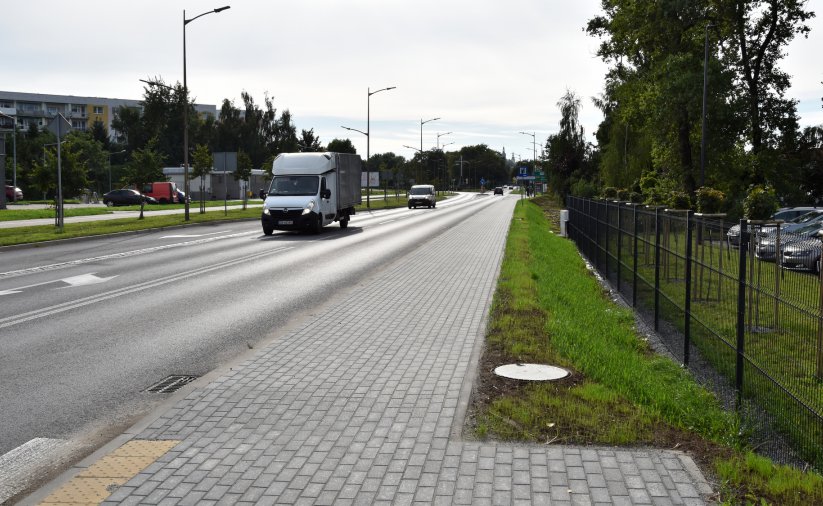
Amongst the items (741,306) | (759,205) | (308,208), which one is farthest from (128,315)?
(759,205)

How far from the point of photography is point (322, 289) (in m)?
14.5

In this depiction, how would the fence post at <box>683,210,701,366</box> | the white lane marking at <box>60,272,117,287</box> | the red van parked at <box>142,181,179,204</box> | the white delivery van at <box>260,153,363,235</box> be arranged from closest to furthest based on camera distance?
the fence post at <box>683,210,701,366</box> → the white lane marking at <box>60,272,117,287</box> → the white delivery van at <box>260,153,363,235</box> → the red van parked at <box>142,181,179,204</box>

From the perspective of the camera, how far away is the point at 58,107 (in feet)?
449

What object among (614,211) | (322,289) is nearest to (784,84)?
(614,211)

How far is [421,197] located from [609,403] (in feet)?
196

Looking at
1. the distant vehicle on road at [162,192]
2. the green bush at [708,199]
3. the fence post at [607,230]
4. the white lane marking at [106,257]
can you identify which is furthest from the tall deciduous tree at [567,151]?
the fence post at [607,230]

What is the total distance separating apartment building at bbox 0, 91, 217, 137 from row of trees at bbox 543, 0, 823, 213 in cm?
9672

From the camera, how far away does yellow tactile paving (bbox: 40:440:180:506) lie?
4598 millimetres

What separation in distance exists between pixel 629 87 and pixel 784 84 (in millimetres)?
8191

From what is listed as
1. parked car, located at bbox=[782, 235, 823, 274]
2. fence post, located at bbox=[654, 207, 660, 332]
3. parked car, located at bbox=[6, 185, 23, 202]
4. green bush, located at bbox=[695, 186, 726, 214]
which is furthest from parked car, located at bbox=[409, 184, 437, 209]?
parked car, located at bbox=[782, 235, 823, 274]

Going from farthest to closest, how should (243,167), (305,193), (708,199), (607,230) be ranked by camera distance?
(243,167), (708,199), (305,193), (607,230)

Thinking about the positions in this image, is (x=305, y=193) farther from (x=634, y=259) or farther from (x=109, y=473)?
(x=109, y=473)

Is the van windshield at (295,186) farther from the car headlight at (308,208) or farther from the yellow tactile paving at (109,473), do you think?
the yellow tactile paving at (109,473)

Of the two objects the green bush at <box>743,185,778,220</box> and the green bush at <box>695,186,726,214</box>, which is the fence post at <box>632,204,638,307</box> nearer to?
the green bush at <box>743,185,778,220</box>
